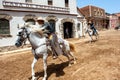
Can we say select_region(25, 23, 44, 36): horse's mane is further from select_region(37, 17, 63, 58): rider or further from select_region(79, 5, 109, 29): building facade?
select_region(79, 5, 109, 29): building facade

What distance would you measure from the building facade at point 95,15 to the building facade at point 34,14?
2122 cm

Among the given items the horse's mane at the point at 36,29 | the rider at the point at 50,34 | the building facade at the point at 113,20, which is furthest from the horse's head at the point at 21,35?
the building facade at the point at 113,20

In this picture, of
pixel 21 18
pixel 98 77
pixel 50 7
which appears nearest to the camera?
pixel 98 77

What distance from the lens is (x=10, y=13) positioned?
16.2 meters

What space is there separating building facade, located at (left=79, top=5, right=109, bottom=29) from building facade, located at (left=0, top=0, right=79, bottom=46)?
836 inches

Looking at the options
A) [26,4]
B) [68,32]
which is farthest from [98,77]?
[68,32]

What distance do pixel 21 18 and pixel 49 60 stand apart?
8.89 m

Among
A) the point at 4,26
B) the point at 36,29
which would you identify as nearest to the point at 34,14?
the point at 4,26

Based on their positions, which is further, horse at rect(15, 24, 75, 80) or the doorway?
the doorway

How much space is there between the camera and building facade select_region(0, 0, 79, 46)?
1599 centimetres

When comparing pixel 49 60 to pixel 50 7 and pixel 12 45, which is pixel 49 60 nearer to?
pixel 12 45

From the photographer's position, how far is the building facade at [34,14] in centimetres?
1599

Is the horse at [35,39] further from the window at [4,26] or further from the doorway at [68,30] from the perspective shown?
the doorway at [68,30]

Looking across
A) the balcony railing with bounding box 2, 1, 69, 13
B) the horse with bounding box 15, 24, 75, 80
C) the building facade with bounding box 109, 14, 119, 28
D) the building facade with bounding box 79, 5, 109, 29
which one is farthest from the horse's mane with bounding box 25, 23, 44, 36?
the building facade with bounding box 109, 14, 119, 28
